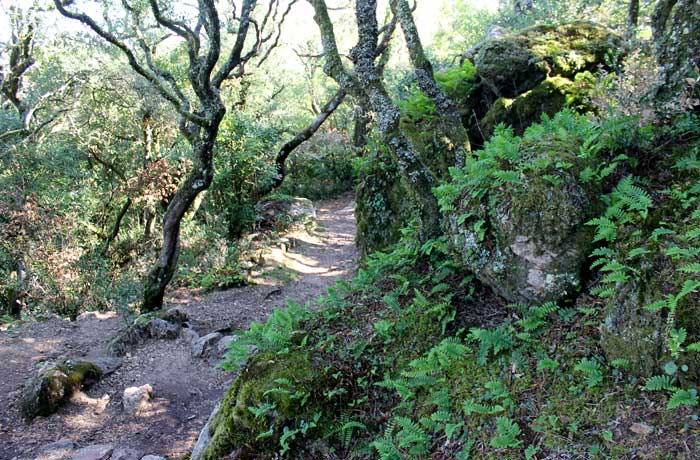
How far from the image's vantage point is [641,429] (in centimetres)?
284

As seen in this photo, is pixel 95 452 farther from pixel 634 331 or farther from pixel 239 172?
pixel 239 172

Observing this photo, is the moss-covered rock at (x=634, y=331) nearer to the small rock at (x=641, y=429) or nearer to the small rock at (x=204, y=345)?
the small rock at (x=641, y=429)

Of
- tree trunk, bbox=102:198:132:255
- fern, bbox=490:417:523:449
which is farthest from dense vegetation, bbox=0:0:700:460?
tree trunk, bbox=102:198:132:255

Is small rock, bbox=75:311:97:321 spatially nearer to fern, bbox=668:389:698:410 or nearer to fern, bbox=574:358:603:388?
fern, bbox=574:358:603:388

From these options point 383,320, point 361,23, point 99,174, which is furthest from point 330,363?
point 99,174

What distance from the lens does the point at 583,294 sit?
391 cm

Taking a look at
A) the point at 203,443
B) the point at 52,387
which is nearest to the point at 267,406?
the point at 203,443

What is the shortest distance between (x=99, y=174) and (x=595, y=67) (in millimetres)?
13672

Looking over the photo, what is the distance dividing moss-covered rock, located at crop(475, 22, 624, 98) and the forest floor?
631 centimetres

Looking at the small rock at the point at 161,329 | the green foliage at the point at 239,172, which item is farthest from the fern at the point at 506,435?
the green foliage at the point at 239,172

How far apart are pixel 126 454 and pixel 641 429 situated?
5381 mm

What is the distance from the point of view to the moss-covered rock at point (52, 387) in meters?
6.33

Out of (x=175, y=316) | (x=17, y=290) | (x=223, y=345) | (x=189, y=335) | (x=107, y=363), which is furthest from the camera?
(x=17, y=290)

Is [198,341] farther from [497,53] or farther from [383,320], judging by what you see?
[497,53]
